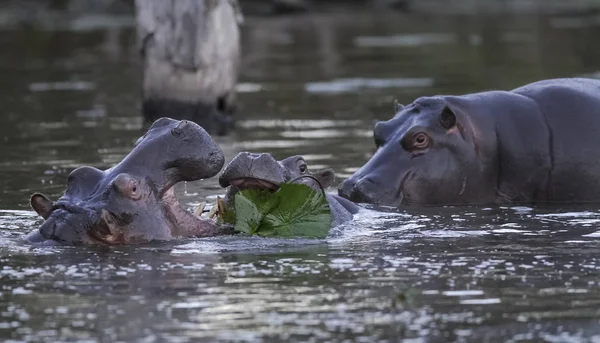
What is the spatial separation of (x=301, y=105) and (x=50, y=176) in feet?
16.0

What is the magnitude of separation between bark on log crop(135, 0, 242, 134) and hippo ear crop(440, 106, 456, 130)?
13.1ft

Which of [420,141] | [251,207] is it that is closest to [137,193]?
[251,207]

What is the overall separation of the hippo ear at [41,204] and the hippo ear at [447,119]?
2.18 meters

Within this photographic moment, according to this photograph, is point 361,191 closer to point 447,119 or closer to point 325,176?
point 447,119

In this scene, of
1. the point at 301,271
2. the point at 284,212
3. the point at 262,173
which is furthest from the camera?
the point at 284,212

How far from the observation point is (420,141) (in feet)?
22.5

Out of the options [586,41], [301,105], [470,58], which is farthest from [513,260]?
[586,41]

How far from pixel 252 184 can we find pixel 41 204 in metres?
0.85

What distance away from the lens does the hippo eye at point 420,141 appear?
22.5 feet

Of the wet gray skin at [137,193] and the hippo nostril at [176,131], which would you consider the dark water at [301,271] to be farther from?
the hippo nostril at [176,131]

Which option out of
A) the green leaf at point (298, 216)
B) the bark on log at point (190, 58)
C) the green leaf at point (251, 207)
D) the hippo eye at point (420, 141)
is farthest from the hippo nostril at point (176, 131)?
the bark on log at point (190, 58)

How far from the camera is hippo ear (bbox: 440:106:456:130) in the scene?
269 inches

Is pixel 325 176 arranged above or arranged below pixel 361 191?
above

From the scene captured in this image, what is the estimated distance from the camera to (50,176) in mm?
8148
